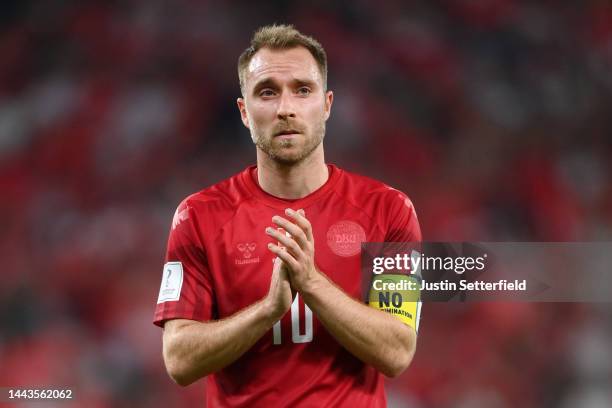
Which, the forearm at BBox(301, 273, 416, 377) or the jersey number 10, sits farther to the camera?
the jersey number 10

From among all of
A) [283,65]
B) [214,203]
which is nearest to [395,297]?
[214,203]

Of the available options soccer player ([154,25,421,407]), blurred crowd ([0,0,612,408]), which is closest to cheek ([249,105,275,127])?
soccer player ([154,25,421,407])

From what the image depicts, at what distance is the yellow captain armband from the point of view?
1854 millimetres

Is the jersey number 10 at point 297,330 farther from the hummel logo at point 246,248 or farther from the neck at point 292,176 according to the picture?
the neck at point 292,176

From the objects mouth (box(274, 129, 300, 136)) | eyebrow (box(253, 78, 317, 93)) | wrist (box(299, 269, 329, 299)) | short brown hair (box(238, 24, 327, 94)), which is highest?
short brown hair (box(238, 24, 327, 94))

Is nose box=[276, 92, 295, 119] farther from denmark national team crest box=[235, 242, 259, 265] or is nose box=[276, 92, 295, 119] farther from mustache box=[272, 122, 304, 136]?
denmark national team crest box=[235, 242, 259, 265]

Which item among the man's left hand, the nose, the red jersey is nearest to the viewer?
the man's left hand

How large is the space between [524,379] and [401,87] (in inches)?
61.8

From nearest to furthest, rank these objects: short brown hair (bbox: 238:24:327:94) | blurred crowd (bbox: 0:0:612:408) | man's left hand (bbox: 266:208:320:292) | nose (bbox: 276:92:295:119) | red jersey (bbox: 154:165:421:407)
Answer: man's left hand (bbox: 266:208:320:292)
red jersey (bbox: 154:165:421:407)
nose (bbox: 276:92:295:119)
short brown hair (bbox: 238:24:327:94)
blurred crowd (bbox: 0:0:612:408)

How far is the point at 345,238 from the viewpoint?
1.93 metres

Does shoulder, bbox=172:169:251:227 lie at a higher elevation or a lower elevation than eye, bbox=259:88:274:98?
lower

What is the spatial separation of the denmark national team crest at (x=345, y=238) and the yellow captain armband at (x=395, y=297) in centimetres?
10

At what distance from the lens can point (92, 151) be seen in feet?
13.0

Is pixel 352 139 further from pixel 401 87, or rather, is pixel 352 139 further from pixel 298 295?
pixel 298 295
